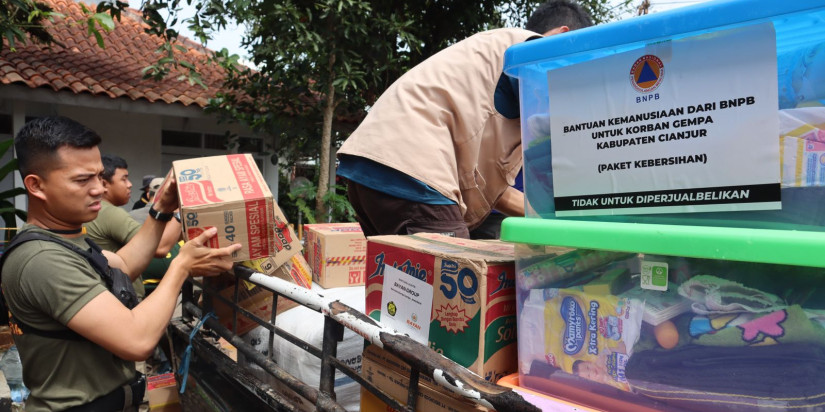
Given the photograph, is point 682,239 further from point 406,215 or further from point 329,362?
point 406,215

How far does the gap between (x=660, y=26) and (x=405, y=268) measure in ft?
2.57

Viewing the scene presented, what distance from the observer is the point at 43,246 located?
1816 mm

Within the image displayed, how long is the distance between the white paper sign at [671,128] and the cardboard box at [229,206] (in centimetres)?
123

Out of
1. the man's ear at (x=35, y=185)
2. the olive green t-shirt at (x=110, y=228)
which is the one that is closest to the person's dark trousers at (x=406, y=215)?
the man's ear at (x=35, y=185)

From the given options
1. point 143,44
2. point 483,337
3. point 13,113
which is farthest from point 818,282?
point 143,44

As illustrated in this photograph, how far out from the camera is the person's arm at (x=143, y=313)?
1.76m

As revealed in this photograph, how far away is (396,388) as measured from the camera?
53.9 inches

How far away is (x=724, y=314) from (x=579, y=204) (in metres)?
0.33

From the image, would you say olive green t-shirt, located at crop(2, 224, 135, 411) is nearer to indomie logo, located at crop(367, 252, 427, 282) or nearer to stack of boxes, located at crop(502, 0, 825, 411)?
indomie logo, located at crop(367, 252, 427, 282)

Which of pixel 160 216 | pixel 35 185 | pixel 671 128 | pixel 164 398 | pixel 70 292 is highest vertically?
Answer: pixel 671 128

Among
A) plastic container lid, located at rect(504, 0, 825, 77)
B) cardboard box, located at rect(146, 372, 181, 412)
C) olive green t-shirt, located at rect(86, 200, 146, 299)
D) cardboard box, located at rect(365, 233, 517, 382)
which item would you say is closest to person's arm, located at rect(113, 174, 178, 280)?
cardboard box, located at rect(146, 372, 181, 412)

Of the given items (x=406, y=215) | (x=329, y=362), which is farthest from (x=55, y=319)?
(x=406, y=215)

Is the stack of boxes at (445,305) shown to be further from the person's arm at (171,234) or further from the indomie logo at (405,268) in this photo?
the person's arm at (171,234)

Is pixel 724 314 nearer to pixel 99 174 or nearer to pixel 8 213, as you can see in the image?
pixel 99 174
